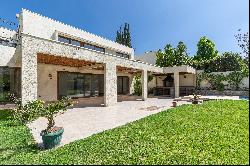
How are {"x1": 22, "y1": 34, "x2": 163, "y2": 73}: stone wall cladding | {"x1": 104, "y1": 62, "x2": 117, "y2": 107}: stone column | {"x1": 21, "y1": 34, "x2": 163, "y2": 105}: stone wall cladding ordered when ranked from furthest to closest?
1. {"x1": 104, "y1": 62, "x2": 117, "y2": 107}: stone column
2. {"x1": 22, "y1": 34, "x2": 163, "y2": 73}: stone wall cladding
3. {"x1": 21, "y1": 34, "x2": 163, "y2": 105}: stone wall cladding

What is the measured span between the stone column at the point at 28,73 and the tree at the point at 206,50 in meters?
38.0

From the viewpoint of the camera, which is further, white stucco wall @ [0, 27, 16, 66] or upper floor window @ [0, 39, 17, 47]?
upper floor window @ [0, 39, 17, 47]

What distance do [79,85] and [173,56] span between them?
1944cm

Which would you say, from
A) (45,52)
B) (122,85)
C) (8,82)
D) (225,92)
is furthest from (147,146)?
(122,85)

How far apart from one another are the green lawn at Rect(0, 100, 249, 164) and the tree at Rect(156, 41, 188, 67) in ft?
89.4

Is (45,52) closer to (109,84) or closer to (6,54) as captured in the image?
(109,84)

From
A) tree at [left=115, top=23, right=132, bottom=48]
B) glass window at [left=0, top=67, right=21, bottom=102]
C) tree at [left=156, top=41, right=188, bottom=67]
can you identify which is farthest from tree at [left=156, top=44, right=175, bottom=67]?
glass window at [left=0, top=67, right=21, bottom=102]

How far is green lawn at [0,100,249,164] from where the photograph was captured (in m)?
5.59

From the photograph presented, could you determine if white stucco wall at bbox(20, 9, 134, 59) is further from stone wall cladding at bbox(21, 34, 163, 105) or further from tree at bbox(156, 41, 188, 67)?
tree at bbox(156, 41, 188, 67)

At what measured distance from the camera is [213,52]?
43.2m

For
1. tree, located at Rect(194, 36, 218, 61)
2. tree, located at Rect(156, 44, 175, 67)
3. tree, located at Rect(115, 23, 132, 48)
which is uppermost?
tree, located at Rect(115, 23, 132, 48)

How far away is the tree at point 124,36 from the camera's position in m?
53.8

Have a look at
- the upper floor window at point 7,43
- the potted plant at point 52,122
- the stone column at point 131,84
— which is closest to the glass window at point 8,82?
the upper floor window at point 7,43

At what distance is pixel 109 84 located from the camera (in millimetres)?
16859
